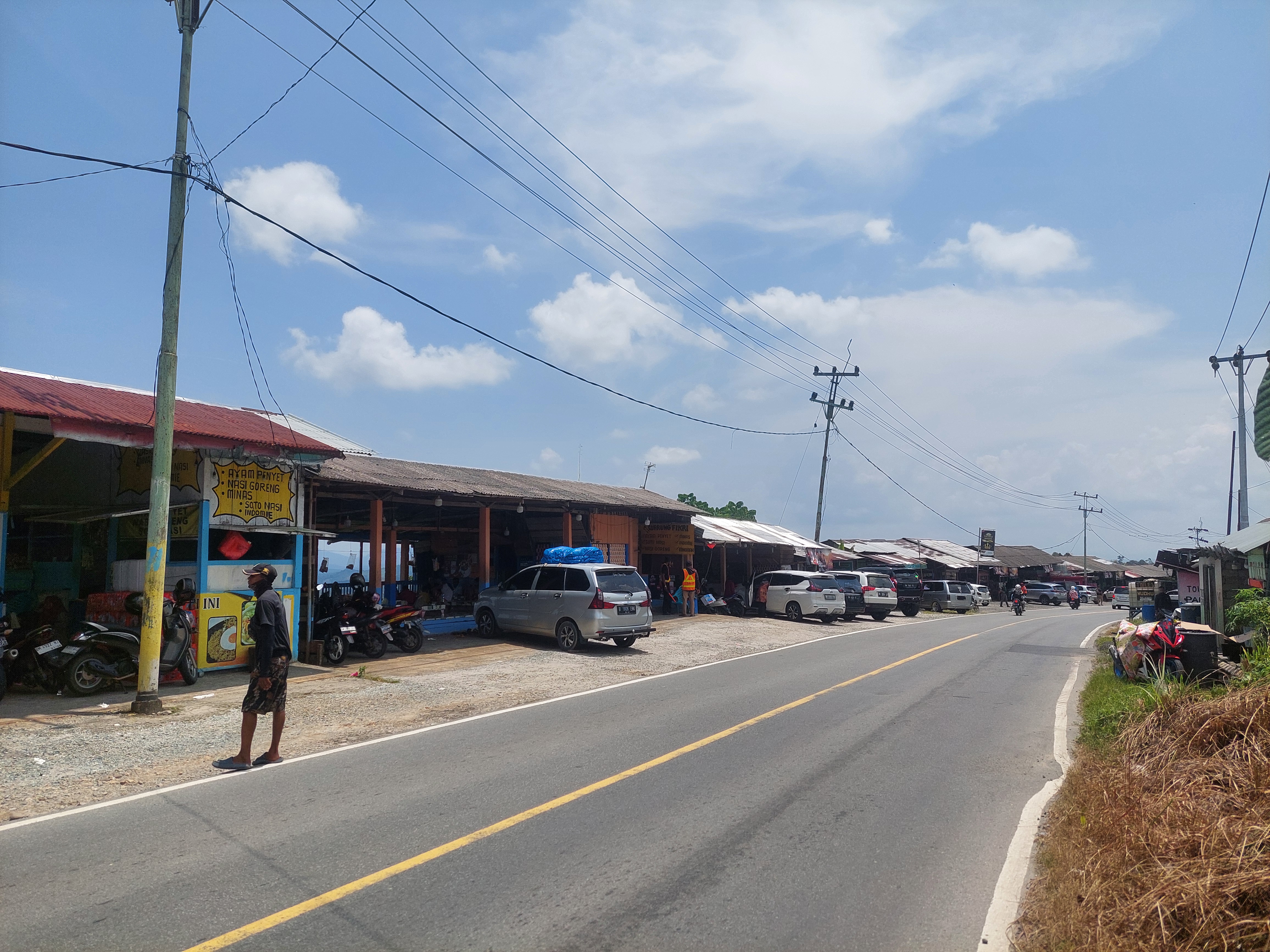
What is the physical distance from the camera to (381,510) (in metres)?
18.6

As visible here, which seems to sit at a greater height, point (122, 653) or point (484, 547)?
point (484, 547)

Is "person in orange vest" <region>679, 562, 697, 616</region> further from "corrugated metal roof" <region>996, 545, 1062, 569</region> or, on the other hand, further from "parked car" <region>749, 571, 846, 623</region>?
"corrugated metal roof" <region>996, 545, 1062, 569</region>

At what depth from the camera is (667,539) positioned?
1111 inches

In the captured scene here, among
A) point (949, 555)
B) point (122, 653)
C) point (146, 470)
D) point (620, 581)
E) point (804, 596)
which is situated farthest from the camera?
point (949, 555)

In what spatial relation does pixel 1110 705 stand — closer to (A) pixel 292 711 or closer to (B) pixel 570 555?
(A) pixel 292 711

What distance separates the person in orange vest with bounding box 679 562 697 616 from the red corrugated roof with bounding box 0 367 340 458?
46.7 feet

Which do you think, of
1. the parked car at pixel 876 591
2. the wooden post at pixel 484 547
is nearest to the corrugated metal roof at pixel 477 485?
the wooden post at pixel 484 547

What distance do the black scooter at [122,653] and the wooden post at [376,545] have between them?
5.47 metres

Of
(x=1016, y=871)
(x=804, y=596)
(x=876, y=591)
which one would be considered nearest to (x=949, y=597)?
(x=876, y=591)

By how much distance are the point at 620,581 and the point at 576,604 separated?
1.05 meters

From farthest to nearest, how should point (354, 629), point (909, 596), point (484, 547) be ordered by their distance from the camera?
point (909, 596) < point (484, 547) < point (354, 629)

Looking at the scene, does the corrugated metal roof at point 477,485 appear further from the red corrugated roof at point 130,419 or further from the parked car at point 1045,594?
the parked car at point 1045,594

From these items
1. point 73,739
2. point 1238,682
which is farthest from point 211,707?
point 1238,682

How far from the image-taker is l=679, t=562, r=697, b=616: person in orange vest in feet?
88.4
